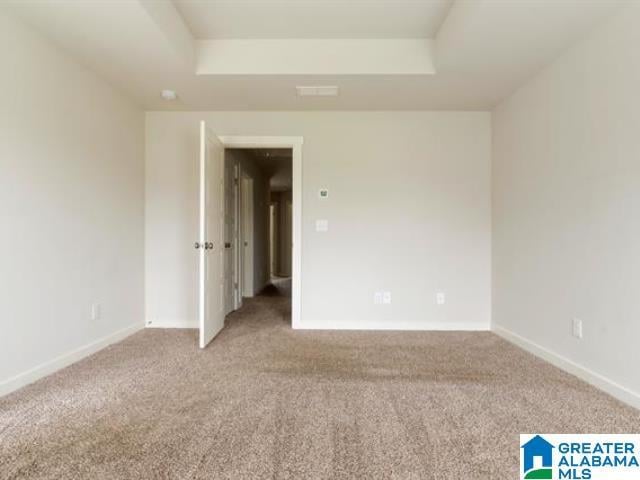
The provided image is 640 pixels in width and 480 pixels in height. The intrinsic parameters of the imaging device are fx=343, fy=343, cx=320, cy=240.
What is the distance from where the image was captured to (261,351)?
2.95m

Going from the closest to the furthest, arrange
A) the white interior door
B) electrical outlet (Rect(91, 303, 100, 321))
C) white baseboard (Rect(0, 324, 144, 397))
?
white baseboard (Rect(0, 324, 144, 397))
electrical outlet (Rect(91, 303, 100, 321))
the white interior door

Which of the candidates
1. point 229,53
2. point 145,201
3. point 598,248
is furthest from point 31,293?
point 598,248

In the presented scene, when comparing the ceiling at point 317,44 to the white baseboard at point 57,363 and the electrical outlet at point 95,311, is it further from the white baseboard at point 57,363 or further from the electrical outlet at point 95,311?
the white baseboard at point 57,363

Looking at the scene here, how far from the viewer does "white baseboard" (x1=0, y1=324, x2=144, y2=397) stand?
214cm

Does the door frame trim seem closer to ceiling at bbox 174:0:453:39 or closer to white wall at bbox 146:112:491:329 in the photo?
white wall at bbox 146:112:491:329

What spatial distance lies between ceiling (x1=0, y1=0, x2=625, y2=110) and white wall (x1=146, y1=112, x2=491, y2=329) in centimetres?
34

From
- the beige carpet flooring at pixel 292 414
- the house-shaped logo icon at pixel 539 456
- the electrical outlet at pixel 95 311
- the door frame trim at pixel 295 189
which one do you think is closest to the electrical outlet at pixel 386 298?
the beige carpet flooring at pixel 292 414

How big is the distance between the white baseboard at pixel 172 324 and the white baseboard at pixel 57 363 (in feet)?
1.05

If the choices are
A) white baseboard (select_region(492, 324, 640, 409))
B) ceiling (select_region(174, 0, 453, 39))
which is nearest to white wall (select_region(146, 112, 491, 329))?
white baseboard (select_region(492, 324, 640, 409))

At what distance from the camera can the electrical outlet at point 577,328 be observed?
2.45 meters

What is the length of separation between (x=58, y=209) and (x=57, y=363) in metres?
1.12

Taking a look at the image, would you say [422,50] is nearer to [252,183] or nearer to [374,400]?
[374,400]

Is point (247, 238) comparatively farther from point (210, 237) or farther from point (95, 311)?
point (95, 311)

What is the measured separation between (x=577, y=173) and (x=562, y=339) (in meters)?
1.25
